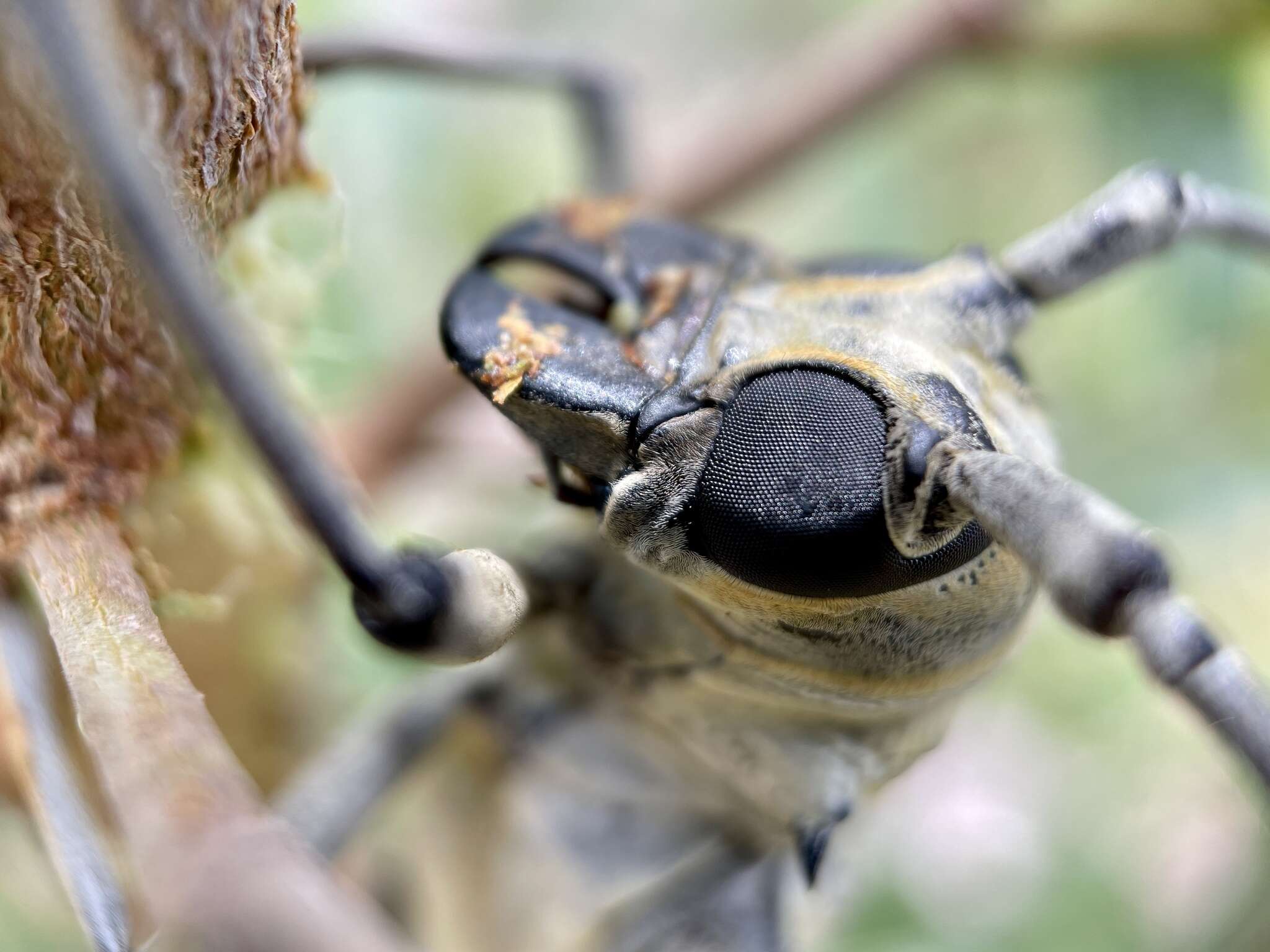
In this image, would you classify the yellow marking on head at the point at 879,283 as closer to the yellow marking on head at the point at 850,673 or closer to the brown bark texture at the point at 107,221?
the yellow marking on head at the point at 850,673

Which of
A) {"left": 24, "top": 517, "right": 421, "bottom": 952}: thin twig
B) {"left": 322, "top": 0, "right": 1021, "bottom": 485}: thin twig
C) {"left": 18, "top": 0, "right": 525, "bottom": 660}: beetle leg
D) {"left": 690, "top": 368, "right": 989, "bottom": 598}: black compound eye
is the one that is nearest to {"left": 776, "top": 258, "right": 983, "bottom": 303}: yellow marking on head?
{"left": 690, "top": 368, "right": 989, "bottom": 598}: black compound eye

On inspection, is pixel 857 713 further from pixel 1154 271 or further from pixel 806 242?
pixel 806 242

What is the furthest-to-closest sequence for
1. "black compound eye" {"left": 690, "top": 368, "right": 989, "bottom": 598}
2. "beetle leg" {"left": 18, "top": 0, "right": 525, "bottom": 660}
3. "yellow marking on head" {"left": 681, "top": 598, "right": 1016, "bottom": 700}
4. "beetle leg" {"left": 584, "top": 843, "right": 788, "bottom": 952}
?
"beetle leg" {"left": 584, "top": 843, "right": 788, "bottom": 952} < "yellow marking on head" {"left": 681, "top": 598, "right": 1016, "bottom": 700} < "black compound eye" {"left": 690, "top": 368, "right": 989, "bottom": 598} < "beetle leg" {"left": 18, "top": 0, "right": 525, "bottom": 660}

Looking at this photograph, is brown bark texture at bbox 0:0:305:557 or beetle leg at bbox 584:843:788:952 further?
beetle leg at bbox 584:843:788:952

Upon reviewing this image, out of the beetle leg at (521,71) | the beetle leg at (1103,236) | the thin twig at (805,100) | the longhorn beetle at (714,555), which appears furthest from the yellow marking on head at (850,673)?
the thin twig at (805,100)

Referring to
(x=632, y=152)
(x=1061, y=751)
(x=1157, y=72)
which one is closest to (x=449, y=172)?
(x=632, y=152)

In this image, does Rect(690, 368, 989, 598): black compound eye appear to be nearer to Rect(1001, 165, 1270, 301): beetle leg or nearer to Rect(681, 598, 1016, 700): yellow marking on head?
Rect(681, 598, 1016, 700): yellow marking on head

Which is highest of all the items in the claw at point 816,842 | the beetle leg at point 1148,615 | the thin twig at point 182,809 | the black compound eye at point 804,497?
the beetle leg at point 1148,615
